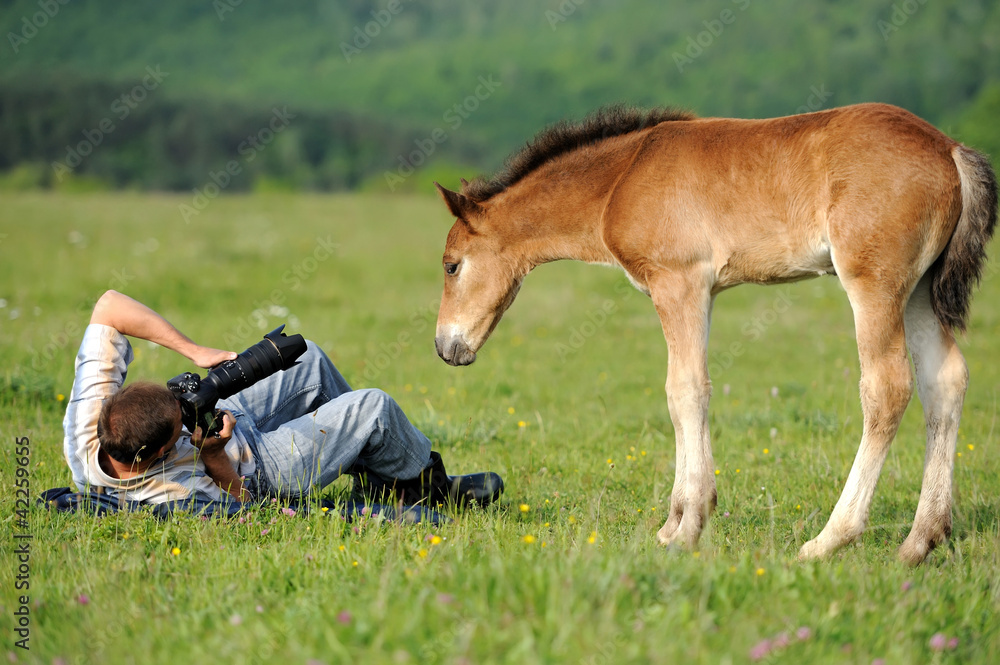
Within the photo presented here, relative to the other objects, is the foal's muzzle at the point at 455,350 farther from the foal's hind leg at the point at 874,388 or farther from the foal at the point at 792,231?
the foal's hind leg at the point at 874,388

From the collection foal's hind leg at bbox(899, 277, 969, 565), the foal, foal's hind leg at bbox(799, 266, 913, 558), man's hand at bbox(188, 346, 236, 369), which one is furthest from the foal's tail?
man's hand at bbox(188, 346, 236, 369)

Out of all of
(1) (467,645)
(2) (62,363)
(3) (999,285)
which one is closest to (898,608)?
(1) (467,645)

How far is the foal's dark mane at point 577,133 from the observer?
4969 mm

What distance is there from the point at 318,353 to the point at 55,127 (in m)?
49.1

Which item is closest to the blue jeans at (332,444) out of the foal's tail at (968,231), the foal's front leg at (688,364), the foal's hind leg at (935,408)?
the foal's front leg at (688,364)

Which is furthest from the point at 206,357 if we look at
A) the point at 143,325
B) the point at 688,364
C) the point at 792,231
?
the point at 792,231

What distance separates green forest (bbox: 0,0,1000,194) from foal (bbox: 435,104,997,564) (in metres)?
22.7

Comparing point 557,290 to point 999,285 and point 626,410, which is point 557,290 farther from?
point 999,285

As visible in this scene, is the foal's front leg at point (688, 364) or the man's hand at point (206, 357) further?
the foal's front leg at point (688, 364)

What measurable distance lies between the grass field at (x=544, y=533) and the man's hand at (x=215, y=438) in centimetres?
35

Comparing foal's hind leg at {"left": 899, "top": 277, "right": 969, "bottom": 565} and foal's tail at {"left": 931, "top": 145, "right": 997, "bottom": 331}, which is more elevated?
foal's tail at {"left": 931, "top": 145, "right": 997, "bottom": 331}

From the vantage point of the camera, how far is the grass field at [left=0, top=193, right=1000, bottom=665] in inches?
103

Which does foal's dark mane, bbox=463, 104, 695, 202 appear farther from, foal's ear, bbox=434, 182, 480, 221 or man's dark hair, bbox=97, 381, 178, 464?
man's dark hair, bbox=97, 381, 178, 464

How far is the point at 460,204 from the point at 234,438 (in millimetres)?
1902
